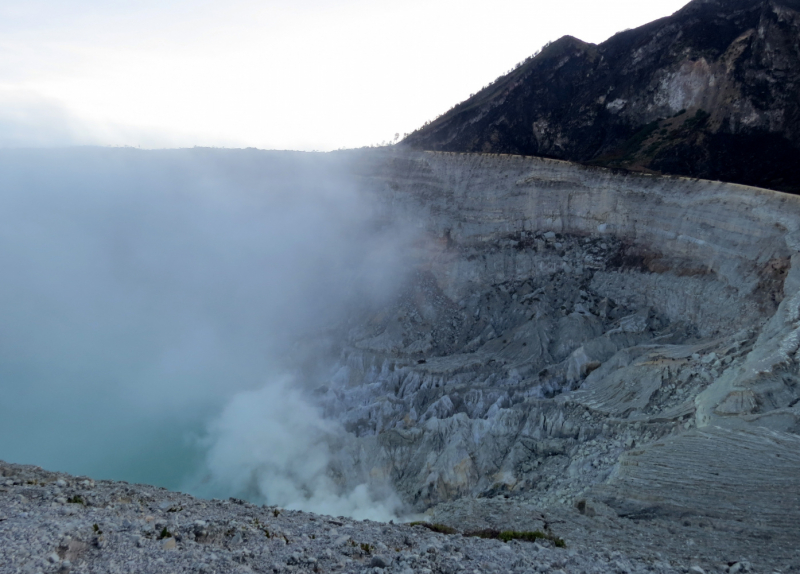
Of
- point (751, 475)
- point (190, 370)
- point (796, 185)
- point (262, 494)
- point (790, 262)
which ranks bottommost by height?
point (262, 494)

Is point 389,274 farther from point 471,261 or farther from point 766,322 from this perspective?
point 766,322

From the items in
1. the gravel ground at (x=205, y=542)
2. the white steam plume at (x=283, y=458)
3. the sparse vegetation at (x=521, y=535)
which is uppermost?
the gravel ground at (x=205, y=542)

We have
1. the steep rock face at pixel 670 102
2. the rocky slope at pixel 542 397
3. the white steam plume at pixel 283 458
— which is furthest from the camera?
the steep rock face at pixel 670 102

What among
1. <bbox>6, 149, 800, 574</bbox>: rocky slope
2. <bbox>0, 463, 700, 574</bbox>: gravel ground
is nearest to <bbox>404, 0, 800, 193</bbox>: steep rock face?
<bbox>6, 149, 800, 574</bbox>: rocky slope

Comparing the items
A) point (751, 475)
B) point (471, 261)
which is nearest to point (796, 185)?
point (471, 261)

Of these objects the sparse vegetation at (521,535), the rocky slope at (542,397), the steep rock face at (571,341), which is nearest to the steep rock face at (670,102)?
the steep rock face at (571,341)

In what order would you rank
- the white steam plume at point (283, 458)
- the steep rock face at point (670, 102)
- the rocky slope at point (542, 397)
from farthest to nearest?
1. the steep rock face at point (670, 102)
2. the white steam plume at point (283, 458)
3. the rocky slope at point (542, 397)

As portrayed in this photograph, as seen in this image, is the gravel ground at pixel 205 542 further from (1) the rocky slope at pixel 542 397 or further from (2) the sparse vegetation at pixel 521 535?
(2) the sparse vegetation at pixel 521 535

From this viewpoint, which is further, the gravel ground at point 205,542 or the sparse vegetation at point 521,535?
the sparse vegetation at point 521,535
